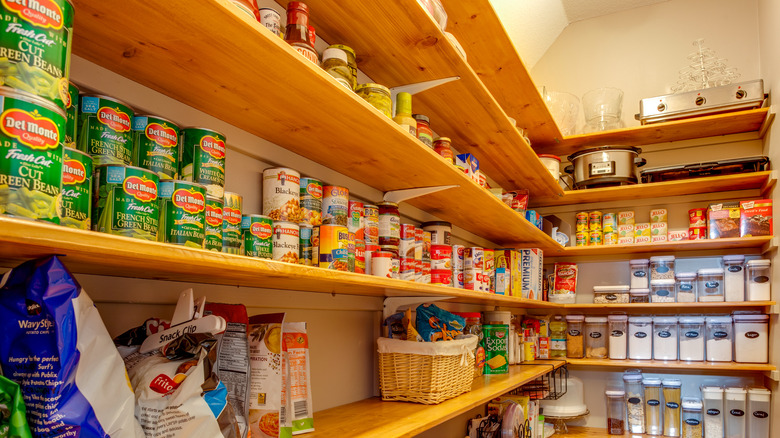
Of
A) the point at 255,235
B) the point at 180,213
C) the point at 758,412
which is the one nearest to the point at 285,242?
the point at 255,235

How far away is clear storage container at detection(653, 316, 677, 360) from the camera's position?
11.0 ft

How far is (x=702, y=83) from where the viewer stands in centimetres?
338

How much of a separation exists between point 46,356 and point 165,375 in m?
0.20

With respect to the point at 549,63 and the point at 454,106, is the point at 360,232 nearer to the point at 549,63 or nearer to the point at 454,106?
the point at 454,106

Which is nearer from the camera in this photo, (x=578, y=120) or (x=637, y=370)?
(x=637, y=370)

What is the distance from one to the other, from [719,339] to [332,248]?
2.90 metres

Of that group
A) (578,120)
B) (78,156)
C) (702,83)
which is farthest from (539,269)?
(78,156)

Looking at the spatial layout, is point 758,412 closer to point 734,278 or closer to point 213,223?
point 734,278

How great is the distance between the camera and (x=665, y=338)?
338 centimetres

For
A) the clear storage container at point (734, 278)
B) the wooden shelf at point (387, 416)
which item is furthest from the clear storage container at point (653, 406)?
the wooden shelf at point (387, 416)

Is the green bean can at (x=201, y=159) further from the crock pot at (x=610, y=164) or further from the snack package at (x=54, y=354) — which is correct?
the crock pot at (x=610, y=164)

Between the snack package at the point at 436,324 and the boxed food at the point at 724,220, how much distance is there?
214 centimetres

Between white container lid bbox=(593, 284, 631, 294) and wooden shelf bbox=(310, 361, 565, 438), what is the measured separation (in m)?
1.79

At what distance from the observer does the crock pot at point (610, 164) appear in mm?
3416
